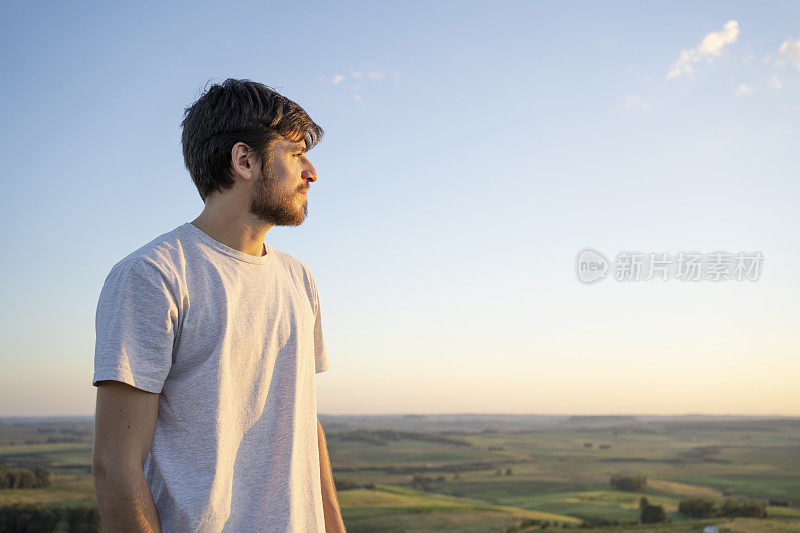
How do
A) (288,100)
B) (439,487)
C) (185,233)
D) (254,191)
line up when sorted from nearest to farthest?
(185,233)
(254,191)
(288,100)
(439,487)

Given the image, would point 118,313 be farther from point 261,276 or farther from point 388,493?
point 388,493

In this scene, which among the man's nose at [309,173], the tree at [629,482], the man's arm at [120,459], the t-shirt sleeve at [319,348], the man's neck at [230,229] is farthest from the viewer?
the tree at [629,482]

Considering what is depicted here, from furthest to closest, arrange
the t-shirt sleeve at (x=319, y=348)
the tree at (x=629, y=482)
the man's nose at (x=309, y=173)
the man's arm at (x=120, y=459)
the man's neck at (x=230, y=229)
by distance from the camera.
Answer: the tree at (x=629, y=482) → the t-shirt sleeve at (x=319, y=348) → the man's nose at (x=309, y=173) → the man's neck at (x=230, y=229) → the man's arm at (x=120, y=459)

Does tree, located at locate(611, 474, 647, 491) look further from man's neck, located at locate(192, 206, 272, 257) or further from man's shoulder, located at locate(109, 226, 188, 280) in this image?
man's shoulder, located at locate(109, 226, 188, 280)

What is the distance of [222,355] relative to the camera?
1521mm

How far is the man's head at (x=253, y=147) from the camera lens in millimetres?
1774

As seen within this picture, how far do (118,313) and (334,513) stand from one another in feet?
3.52

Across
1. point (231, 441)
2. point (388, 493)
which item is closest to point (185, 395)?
point (231, 441)

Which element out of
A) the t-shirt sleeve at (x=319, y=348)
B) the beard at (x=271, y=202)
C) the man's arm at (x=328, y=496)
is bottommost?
the man's arm at (x=328, y=496)

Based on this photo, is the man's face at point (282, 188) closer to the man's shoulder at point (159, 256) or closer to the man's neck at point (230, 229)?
the man's neck at point (230, 229)

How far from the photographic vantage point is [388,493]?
19.7 metres

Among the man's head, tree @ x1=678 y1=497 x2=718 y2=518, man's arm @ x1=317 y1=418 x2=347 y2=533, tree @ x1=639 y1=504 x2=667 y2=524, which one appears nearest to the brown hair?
the man's head

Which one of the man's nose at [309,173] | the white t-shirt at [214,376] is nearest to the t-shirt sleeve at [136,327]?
the white t-shirt at [214,376]

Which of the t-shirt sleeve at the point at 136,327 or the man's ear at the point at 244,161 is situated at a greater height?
the man's ear at the point at 244,161
